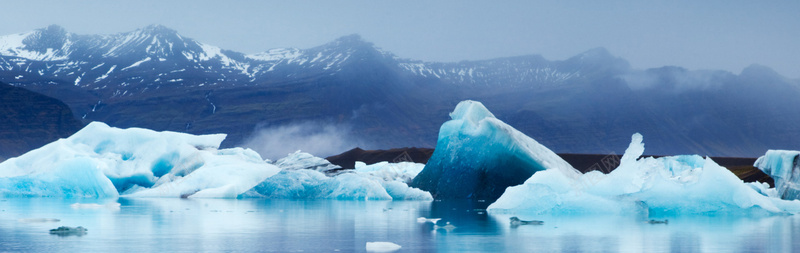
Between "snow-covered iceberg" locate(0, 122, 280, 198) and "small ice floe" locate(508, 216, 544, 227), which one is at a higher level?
"snow-covered iceberg" locate(0, 122, 280, 198)

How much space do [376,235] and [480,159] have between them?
44.2ft

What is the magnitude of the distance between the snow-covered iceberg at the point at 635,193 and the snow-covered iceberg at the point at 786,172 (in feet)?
9.71

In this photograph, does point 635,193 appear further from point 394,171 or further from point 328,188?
point 394,171

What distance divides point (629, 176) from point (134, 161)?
15430 millimetres

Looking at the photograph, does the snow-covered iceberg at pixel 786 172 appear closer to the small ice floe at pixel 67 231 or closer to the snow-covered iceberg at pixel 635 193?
the snow-covered iceberg at pixel 635 193

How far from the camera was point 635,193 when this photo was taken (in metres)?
14.5

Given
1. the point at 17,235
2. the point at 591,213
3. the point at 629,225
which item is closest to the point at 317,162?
the point at 591,213

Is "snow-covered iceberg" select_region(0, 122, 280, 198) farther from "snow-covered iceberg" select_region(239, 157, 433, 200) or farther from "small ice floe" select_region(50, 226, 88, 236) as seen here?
"small ice floe" select_region(50, 226, 88, 236)

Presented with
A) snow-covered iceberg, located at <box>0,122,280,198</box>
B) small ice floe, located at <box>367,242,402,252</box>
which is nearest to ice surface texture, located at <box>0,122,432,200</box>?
snow-covered iceberg, located at <box>0,122,280,198</box>

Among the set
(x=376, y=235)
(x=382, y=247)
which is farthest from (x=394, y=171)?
(x=382, y=247)

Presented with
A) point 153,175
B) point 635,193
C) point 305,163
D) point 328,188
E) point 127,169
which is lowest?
point 635,193

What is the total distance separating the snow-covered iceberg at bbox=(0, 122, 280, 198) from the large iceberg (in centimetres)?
478

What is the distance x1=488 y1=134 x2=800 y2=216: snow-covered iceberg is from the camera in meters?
14.0

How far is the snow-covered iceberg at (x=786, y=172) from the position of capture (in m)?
17.4
